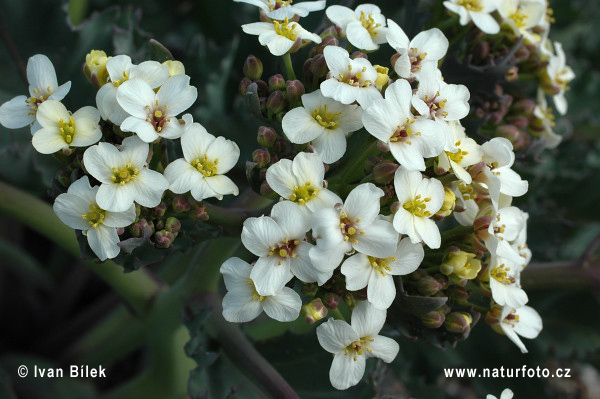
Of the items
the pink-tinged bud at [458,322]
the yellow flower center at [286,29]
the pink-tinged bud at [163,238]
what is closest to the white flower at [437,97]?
the yellow flower center at [286,29]

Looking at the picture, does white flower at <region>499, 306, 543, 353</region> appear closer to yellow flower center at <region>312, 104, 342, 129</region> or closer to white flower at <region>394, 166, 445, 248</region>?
white flower at <region>394, 166, 445, 248</region>

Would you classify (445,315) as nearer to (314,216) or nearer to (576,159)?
(314,216)

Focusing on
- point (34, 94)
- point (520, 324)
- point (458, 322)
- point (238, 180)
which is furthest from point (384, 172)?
point (238, 180)

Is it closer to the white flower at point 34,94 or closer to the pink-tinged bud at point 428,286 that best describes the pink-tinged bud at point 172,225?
the white flower at point 34,94

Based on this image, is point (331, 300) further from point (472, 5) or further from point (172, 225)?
A: point (472, 5)

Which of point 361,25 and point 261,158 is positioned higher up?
point 361,25

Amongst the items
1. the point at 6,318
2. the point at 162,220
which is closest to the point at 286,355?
the point at 162,220
